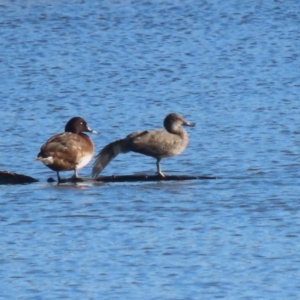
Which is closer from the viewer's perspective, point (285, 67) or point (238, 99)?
point (238, 99)

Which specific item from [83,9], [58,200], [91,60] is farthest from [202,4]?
[58,200]

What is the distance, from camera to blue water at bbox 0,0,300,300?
33.1 ft

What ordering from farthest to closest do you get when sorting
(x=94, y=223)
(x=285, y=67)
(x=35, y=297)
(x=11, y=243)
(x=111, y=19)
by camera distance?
(x=111, y=19), (x=285, y=67), (x=94, y=223), (x=11, y=243), (x=35, y=297)

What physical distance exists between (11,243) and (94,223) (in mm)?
1045

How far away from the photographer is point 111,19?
1197 inches

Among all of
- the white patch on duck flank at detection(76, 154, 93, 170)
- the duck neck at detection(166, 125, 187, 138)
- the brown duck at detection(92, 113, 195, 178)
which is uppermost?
the duck neck at detection(166, 125, 187, 138)

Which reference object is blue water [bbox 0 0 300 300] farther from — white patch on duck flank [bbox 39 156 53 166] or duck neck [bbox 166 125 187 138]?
duck neck [bbox 166 125 187 138]

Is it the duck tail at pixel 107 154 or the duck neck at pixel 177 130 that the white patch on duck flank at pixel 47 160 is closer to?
the duck tail at pixel 107 154

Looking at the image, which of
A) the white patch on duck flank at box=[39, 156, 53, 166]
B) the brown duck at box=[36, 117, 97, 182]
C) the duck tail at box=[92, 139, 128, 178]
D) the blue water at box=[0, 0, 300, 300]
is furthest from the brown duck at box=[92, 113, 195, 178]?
the white patch on duck flank at box=[39, 156, 53, 166]

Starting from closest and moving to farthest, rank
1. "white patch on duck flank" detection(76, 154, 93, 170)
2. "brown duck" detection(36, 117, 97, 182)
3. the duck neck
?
"brown duck" detection(36, 117, 97, 182) < "white patch on duck flank" detection(76, 154, 93, 170) < the duck neck

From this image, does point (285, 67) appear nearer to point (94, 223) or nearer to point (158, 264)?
point (94, 223)

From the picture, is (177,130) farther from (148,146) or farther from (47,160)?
(47,160)

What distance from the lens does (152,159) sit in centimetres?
1566

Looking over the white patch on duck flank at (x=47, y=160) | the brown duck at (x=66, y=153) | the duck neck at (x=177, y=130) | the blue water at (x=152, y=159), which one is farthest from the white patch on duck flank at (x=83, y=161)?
the duck neck at (x=177, y=130)
